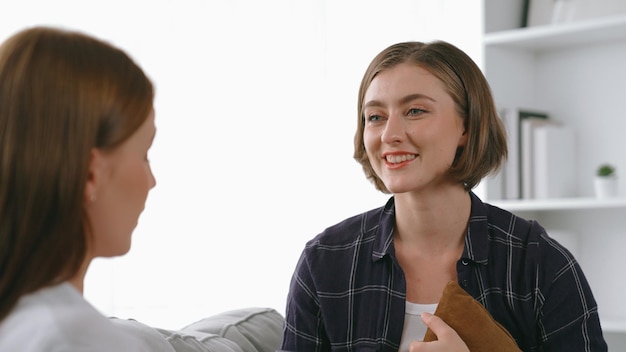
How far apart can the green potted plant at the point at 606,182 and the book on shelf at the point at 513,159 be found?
0.25 m

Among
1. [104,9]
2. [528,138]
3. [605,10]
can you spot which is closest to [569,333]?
[528,138]

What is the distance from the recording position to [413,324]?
1820mm

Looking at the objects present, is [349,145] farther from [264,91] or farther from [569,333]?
[569,333]

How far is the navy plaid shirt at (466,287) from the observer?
1.76m

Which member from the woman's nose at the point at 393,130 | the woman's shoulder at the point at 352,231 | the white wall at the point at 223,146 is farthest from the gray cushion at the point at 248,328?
the white wall at the point at 223,146

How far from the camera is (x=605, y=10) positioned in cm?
289

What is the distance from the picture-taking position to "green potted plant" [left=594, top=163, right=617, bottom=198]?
2863 mm

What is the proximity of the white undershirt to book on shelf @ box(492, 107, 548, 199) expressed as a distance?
48.9 inches

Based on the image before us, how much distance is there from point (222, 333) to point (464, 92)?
726 millimetres

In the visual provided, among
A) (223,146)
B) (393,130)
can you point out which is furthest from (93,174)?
(223,146)

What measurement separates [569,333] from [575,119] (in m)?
1.53

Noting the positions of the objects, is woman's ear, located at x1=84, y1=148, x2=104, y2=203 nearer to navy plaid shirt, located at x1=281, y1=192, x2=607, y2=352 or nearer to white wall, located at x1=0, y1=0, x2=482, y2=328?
navy plaid shirt, located at x1=281, y1=192, x2=607, y2=352

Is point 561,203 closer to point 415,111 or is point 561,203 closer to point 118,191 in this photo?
point 415,111

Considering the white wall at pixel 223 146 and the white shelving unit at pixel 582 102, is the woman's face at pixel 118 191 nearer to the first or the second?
the white shelving unit at pixel 582 102
